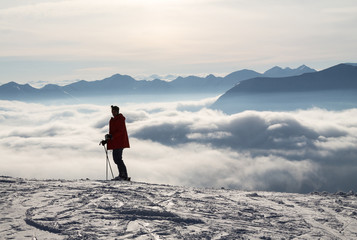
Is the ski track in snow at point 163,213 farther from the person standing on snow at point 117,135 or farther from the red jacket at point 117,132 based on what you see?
the red jacket at point 117,132

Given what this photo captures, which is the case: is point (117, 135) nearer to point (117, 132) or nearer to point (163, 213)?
point (117, 132)

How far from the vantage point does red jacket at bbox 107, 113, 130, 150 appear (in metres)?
9.75

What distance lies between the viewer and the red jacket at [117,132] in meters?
9.75

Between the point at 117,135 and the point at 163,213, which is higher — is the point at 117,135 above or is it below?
above

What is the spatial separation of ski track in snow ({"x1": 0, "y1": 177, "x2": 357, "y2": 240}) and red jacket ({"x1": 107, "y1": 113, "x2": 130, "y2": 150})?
4.41 ft

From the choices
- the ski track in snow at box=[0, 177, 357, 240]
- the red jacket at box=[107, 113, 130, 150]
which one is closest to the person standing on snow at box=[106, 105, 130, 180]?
the red jacket at box=[107, 113, 130, 150]

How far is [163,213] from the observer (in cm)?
630

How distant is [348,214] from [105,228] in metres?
5.20

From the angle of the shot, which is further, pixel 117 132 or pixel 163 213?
pixel 117 132

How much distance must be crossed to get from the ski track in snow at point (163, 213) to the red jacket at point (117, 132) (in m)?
1.34

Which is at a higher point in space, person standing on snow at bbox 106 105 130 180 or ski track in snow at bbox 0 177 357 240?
person standing on snow at bbox 106 105 130 180

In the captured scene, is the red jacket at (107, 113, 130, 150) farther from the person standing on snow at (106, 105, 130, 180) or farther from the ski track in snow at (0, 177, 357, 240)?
the ski track in snow at (0, 177, 357, 240)

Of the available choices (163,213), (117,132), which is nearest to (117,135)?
(117,132)

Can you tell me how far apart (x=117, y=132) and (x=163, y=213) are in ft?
13.4
